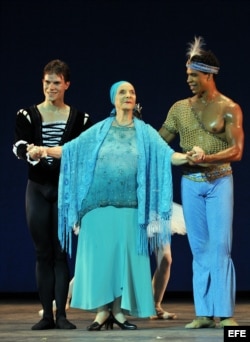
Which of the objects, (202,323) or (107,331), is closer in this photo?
(107,331)

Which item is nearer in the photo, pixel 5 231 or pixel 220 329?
pixel 220 329

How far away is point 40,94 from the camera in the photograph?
750cm

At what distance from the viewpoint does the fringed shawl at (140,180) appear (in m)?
5.12

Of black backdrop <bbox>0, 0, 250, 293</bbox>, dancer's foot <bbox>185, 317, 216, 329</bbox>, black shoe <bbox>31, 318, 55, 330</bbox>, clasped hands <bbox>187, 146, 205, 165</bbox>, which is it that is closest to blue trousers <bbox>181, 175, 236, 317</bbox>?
dancer's foot <bbox>185, 317, 216, 329</bbox>

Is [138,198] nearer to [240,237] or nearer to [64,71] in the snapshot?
[64,71]

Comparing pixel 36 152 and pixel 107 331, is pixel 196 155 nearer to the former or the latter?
pixel 36 152

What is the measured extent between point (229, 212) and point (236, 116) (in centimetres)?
52

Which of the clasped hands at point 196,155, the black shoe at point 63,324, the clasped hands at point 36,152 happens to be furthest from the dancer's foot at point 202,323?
the clasped hands at point 36,152

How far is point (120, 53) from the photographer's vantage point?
7.47m

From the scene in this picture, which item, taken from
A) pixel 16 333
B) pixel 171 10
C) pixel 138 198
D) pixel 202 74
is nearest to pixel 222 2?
pixel 171 10

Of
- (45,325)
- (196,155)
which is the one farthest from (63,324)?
(196,155)

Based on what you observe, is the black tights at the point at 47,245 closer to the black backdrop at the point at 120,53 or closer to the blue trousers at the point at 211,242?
the blue trousers at the point at 211,242

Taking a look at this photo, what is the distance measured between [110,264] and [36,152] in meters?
0.72

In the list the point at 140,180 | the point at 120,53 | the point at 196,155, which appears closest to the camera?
the point at 196,155
